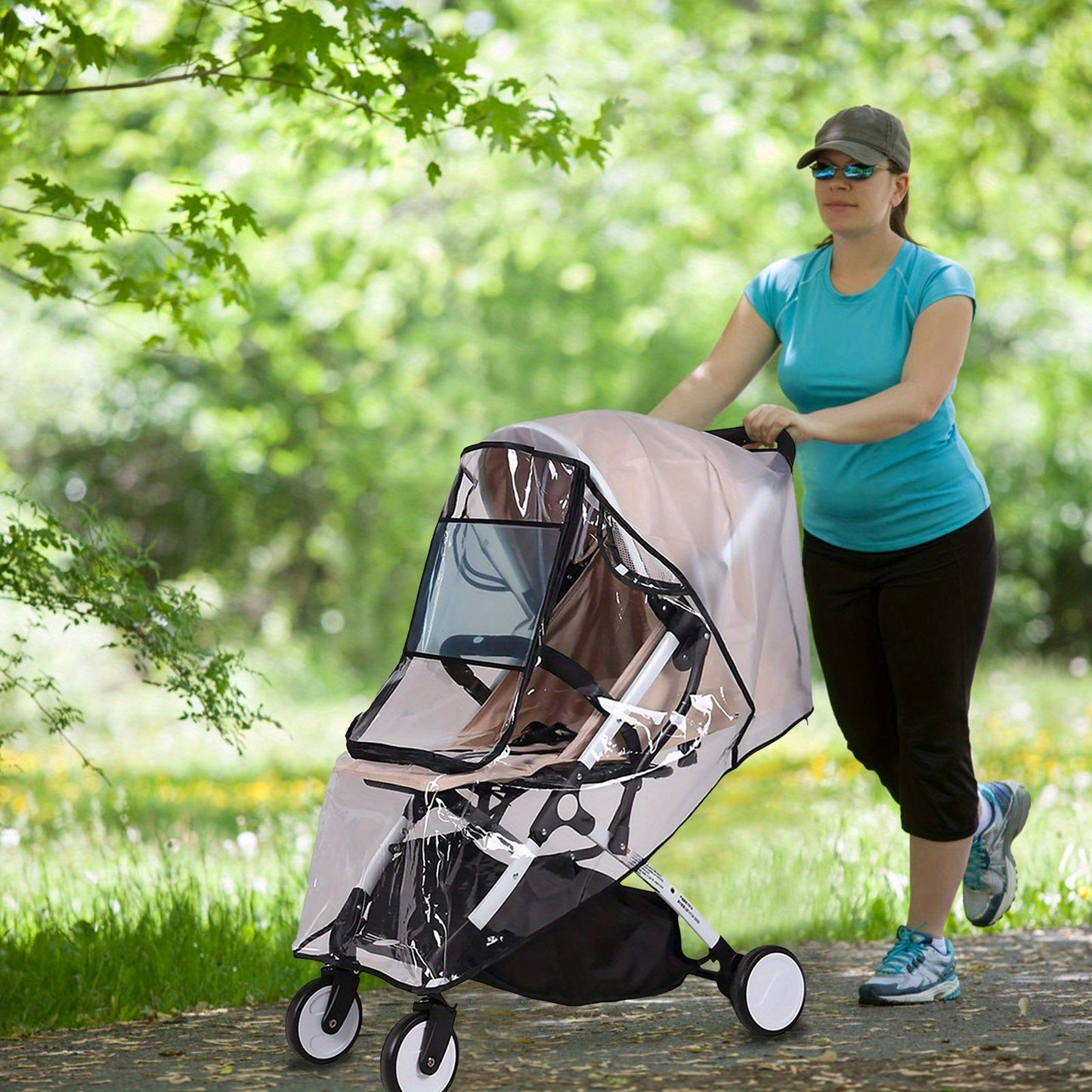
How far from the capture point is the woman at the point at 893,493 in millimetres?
3447

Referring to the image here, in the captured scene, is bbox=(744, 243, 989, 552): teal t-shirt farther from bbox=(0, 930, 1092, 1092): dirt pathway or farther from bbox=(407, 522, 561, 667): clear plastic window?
bbox=(0, 930, 1092, 1092): dirt pathway

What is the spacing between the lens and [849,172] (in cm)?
344

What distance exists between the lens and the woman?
345 centimetres

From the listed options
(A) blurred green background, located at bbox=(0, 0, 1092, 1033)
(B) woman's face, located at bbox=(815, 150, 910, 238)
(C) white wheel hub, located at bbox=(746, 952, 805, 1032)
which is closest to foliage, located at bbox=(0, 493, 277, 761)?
(A) blurred green background, located at bbox=(0, 0, 1092, 1033)

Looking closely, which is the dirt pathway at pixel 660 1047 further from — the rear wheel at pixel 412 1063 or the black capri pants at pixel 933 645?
the black capri pants at pixel 933 645

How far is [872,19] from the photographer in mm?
9633

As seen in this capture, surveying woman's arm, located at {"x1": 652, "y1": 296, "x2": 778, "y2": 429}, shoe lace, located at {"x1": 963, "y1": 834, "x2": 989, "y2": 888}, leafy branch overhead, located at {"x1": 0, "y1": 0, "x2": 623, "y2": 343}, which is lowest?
shoe lace, located at {"x1": 963, "y1": 834, "x2": 989, "y2": 888}

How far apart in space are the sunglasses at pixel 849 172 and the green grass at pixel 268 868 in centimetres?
237

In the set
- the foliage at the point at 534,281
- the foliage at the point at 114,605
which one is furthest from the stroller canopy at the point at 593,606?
the foliage at the point at 534,281

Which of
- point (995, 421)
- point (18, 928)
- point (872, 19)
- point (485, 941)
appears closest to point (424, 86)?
point (485, 941)

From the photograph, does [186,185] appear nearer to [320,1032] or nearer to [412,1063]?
[320,1032]

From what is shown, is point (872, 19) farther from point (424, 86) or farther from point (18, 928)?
point (18, 928)

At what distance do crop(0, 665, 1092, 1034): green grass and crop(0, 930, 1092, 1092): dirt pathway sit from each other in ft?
0.77

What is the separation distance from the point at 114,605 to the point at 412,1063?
157cm
